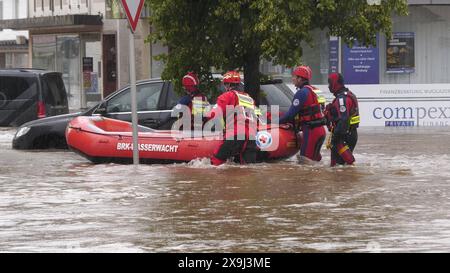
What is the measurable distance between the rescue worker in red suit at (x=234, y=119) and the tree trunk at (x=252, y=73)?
196 centimetres

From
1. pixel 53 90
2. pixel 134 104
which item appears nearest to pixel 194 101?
pixel 134 104

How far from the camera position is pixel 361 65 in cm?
3034

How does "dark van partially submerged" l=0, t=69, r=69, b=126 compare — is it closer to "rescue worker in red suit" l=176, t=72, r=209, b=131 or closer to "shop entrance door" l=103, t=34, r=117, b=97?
"rescue worker in red suit" l=176, t=72, r=209, b=131

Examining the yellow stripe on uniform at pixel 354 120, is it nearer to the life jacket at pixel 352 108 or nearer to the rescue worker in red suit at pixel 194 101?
the life jacket at pixel 352 108

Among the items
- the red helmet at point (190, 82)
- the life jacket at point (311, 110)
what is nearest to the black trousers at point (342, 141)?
the life jacket at point (311, 110)

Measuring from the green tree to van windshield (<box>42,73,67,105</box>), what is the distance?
6.74 m

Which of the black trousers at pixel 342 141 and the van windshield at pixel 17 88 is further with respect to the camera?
the van windshield at pixel 17 88

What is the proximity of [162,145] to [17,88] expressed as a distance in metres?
9.29

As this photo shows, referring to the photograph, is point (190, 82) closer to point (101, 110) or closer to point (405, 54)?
point (101, 110)

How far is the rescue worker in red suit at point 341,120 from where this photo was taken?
16625mm

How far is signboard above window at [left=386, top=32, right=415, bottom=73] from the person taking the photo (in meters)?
30.2

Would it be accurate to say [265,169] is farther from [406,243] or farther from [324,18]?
[406,243]

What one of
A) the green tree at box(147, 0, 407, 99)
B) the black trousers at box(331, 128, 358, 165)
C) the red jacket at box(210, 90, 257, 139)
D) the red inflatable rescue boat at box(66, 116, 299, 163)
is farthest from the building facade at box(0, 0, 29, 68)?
the black trousers at box(331, 128, 358, 165)

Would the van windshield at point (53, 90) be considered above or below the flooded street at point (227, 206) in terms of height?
above
